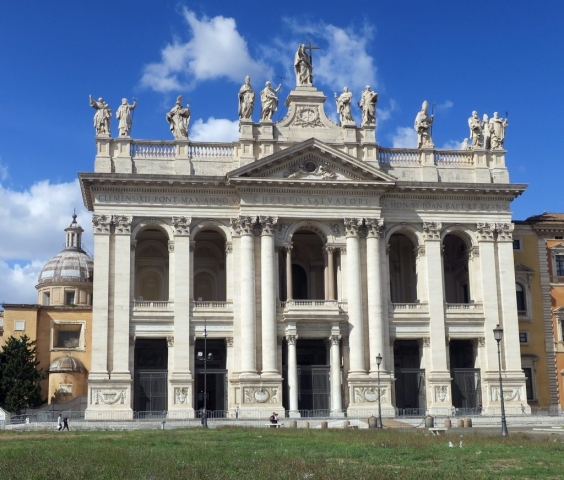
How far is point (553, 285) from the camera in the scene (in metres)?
64.9

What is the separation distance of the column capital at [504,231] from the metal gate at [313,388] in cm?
1550

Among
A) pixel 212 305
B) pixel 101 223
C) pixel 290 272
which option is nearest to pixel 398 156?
pixel 290 272

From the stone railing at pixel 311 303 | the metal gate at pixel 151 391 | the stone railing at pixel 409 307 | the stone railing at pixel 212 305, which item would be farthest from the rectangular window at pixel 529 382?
the metal gate at pixel 151 391

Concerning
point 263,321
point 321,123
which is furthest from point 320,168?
point 263,321

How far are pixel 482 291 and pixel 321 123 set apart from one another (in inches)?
633

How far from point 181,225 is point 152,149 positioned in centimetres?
570

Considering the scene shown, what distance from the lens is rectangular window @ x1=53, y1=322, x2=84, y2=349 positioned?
71.9 metres

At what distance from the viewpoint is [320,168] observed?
5853 cm

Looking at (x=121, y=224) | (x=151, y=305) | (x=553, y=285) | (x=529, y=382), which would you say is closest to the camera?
(x=151, y=305)

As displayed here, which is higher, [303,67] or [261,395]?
[303,67]

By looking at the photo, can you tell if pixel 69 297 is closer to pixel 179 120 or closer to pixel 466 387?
pixel 179 120

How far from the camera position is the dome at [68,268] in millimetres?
94625

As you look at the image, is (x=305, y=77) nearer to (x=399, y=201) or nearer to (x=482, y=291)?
(x=399, y=201)

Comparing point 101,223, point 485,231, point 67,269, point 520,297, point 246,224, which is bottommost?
point 520,297
